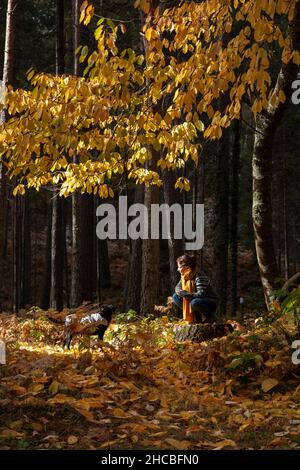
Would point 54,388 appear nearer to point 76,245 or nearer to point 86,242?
point 76,245

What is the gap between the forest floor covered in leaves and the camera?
495cm

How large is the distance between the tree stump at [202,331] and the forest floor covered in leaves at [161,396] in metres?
0.38

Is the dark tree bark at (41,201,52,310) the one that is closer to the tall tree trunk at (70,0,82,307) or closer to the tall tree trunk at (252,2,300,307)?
the tall tree trunk at (70,0,82,307)

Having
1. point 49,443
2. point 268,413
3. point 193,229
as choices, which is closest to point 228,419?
point 268,413

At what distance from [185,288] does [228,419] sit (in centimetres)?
419

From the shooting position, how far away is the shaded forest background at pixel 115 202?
1548 centimetres

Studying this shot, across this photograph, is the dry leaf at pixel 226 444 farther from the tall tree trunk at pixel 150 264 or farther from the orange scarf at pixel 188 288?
the tall tree trunk at pixel 150 264

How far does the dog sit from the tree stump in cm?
128

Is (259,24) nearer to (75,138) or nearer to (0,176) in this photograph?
(75,138)

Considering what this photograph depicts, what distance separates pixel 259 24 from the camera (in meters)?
4.99

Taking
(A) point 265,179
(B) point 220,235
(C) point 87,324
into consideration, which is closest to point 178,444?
(C) point 87,324

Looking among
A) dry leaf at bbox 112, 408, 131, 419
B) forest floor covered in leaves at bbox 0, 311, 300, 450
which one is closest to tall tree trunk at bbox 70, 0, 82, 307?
forest floor covered in leaves at bbox 0, 311, 300, 450

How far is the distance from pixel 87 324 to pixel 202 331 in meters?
1.91

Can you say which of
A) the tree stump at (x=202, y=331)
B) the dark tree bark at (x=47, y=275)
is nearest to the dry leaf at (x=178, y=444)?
the tree stump at (x=202, y=331)
